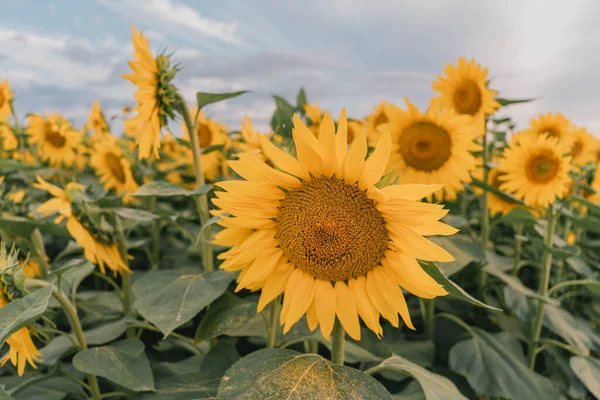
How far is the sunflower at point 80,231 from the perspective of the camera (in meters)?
2.23

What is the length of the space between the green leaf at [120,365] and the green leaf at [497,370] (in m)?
1.38

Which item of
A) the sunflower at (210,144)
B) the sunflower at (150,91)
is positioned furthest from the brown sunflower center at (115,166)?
the sunflower at (150,91)

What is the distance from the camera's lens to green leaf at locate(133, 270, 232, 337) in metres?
1.54

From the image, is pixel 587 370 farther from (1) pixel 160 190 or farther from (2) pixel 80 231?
(2) pixel 80 231

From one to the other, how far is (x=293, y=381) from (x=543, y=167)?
2.48 meters

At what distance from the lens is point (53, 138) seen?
5.05 metres

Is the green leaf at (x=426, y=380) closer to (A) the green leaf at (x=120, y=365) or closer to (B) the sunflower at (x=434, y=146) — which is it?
(A) the green leaf at (x=120, y=365)

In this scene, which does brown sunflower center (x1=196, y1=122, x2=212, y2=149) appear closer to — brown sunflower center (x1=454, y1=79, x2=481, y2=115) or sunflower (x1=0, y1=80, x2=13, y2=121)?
sunflower (x1=0, y1=80, x2=13, y2=121)

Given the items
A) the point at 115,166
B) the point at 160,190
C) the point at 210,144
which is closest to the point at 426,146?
the point at 160,190

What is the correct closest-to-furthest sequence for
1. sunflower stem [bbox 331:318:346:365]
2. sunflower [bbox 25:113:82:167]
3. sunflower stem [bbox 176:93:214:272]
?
1. sunflower stem [bbox 331:318:346:365]
2. sunflower stem [bbox 176:93:214:272]
3. sunflower [bbox 25:113:82:167]

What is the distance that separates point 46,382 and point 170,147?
4.03 m

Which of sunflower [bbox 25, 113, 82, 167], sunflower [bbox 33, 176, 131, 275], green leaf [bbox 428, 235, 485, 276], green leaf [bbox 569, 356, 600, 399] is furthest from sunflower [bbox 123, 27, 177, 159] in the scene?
sunflower [bbox 25, 113, 82, 167]

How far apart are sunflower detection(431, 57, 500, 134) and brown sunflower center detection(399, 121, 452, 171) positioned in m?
0.33

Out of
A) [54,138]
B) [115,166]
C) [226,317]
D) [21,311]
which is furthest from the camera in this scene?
[54,138]
